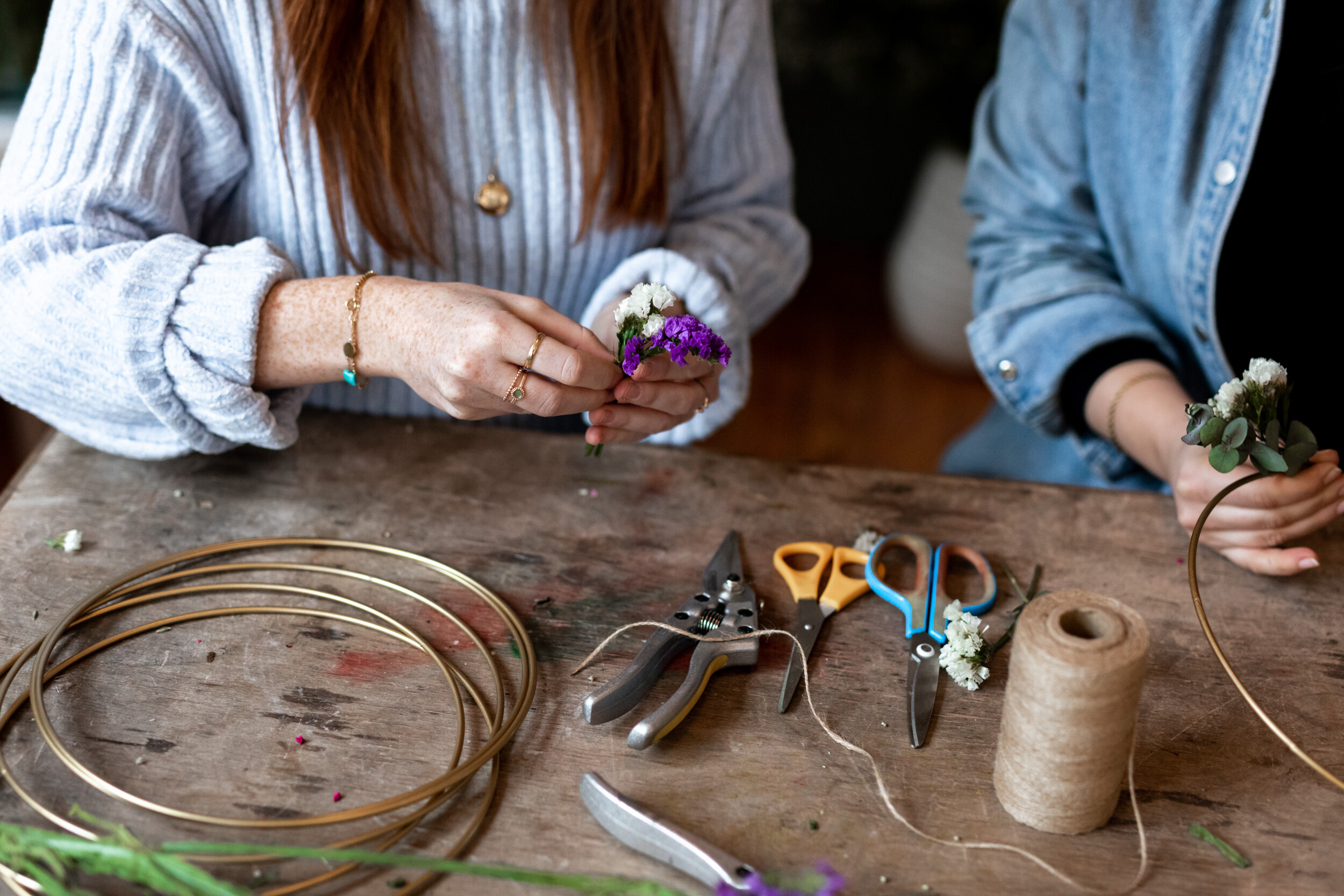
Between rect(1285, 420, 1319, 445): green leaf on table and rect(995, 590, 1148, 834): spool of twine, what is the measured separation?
36cm

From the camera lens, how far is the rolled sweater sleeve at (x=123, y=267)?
2.86ft

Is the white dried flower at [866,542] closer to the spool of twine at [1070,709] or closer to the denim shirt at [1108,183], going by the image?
the spool of twine at [1070,709]

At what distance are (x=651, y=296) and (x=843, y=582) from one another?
1.08ft

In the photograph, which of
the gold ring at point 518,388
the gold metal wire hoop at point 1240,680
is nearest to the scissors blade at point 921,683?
the gold metal wire hoop at point 1240,680

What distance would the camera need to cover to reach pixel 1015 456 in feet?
4.94

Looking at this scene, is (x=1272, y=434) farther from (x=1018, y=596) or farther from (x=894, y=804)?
(x=894, y=804)

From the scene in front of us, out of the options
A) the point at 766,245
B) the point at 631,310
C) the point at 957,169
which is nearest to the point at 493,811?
the point at 631,310

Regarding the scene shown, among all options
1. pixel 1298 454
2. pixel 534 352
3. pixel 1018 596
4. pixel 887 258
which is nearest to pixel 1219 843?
pixel 1018 596

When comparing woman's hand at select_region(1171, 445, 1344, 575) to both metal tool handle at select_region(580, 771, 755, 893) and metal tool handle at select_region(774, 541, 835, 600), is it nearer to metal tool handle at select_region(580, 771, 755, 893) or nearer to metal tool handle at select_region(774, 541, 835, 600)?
metal tool handle at select_region(774, 541, 835, 600)

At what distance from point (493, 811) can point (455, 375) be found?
37 centimetres

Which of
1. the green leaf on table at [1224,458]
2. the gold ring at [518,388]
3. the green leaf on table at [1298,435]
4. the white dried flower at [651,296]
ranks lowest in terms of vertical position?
the green leaf on table at [1298,435]

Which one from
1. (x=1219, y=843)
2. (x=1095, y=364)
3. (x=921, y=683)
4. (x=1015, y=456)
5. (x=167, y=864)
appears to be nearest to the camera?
(x=167, y=864)

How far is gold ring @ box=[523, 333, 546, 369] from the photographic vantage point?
0.83 m

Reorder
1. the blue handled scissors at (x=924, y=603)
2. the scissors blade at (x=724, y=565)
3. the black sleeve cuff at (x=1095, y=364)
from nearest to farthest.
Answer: the blue handled scissors at (x=924, y=603), the scissors blade at (x=724, y=565), the black sleeve cuff at (x=1095, y=364)
